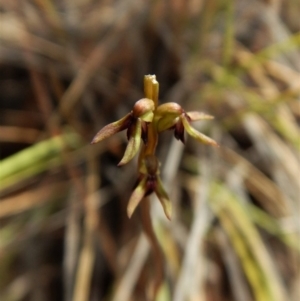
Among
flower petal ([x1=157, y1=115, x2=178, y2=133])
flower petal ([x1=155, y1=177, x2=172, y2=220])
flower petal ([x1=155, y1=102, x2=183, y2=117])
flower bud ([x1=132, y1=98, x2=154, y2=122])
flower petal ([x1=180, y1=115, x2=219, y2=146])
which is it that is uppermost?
flower bud ([x1=132, y1=98, x2=154, y2=122])

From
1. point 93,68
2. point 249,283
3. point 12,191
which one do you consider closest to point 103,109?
point 93,68

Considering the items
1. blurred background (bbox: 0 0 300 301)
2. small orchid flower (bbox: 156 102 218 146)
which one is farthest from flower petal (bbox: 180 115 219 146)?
blurred background (bbox: 0 0 300 301)

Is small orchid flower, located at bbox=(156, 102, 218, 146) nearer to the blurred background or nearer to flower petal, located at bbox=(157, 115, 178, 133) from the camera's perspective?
flower petal, located at bbox=(157, 115, 178, 133)

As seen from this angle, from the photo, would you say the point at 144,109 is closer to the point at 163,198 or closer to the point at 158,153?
the point at 163,198

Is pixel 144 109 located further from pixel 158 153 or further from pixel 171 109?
pixel 158 153

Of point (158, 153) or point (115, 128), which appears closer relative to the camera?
point (115, 128)

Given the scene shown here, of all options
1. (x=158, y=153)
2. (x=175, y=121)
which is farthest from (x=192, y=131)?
(x=158, y=153)
